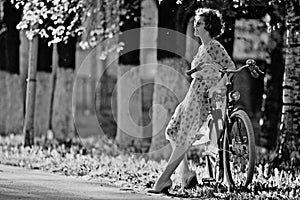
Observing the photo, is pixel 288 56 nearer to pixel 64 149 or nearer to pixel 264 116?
pixel 64 149

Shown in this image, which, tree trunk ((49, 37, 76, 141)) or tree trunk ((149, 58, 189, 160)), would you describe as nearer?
tree trunk ((149, 58, 189, 160))

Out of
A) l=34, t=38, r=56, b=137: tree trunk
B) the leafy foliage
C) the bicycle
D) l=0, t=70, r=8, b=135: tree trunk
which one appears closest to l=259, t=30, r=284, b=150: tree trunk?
l=34, t=38, r=56, b=137: tree trunk

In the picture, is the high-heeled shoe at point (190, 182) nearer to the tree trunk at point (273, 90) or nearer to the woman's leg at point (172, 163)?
the woman's leg at point (172, 163)

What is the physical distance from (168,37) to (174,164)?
598 centimetres

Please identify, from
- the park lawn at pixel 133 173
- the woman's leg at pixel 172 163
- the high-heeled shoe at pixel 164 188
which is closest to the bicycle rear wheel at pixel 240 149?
the park lawn at pixel 133 173

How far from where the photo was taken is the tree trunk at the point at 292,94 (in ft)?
44.1

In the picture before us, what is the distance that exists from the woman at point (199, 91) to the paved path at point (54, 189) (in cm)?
52

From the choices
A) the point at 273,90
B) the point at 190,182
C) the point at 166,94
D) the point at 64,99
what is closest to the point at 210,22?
the point at 190,182

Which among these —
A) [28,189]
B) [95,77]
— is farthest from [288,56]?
[95,77]

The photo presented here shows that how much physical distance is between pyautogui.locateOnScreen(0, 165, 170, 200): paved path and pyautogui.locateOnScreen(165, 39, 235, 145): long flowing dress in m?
0.83

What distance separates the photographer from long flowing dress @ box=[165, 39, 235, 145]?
1066cm

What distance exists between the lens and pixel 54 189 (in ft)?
34.8

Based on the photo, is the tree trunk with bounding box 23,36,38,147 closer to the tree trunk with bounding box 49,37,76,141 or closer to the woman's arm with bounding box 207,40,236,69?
the tree trunk with bounding box 49,37,76,141

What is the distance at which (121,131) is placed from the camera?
65.3 ft
